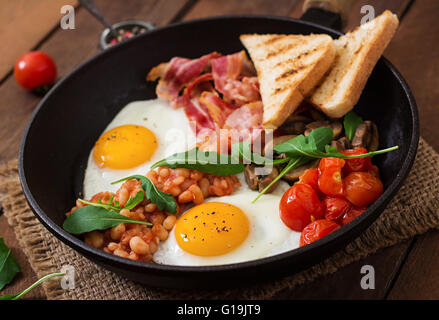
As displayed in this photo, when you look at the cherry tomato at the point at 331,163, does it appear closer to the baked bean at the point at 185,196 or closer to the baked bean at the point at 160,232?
the baked bean at the point at 185,196

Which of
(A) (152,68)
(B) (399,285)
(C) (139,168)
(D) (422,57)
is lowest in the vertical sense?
(B) (399,285)

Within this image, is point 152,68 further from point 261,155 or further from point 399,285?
point 399,285

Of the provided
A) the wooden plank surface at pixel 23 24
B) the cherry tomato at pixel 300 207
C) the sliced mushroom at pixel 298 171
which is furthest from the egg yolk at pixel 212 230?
the wooden plank surface at pixel 23 24

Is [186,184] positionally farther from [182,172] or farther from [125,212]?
[125,212]

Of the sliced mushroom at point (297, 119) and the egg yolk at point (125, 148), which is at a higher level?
the egg yolk at point (125, 148)

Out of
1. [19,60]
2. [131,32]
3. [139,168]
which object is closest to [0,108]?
[19,60]
